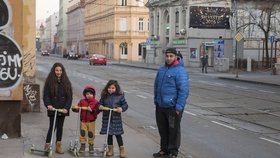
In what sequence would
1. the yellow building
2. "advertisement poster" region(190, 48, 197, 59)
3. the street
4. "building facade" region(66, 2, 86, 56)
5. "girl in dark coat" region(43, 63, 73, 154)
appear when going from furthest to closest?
"building facade" region(66, 2, 86, 56) → the yellow building → "advertisement poster" region(190, 48, 197, 59) → the street → "girl in dark coat" region(43, 63, 73, 154)

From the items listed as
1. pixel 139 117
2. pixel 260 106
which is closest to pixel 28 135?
pixel 139 117

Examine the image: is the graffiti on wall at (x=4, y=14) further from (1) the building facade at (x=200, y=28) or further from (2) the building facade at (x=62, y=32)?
(2) the building facade at (x=62, y=32)

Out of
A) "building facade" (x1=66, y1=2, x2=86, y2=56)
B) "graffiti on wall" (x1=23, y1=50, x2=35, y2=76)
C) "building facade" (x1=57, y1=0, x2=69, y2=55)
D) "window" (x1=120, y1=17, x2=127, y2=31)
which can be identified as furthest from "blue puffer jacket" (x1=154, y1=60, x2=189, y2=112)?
"building facade" (x1=57, y1=0, x2=69, y2=55)

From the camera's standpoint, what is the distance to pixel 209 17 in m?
56.9

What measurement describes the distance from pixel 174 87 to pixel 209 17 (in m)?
49.9

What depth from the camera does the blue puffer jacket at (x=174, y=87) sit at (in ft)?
26.0

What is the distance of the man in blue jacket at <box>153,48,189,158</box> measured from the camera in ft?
26.1

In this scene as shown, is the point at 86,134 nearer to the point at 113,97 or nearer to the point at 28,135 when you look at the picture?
the point at 113,97

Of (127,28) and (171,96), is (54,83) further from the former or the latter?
(127,28)

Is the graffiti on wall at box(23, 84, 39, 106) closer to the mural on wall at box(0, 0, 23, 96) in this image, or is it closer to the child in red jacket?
the mural on wall at box(0, 0, 23, 96)

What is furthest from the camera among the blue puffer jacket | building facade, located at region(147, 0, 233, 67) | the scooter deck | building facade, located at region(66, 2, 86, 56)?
building facade, located at region(66, 2, 86, 56)

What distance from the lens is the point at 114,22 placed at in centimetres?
8800

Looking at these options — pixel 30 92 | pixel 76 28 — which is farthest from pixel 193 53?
pixel 76 28

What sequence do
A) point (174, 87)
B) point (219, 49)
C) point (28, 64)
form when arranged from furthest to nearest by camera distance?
1. point (219, 49)
2. point (28, 64)
3. point (174, 87)
